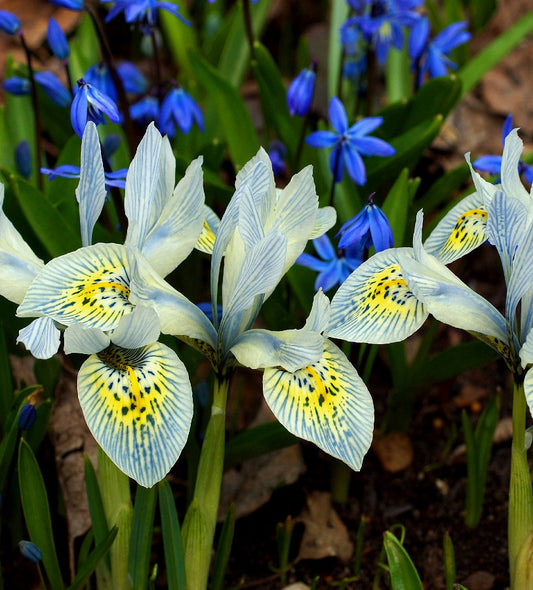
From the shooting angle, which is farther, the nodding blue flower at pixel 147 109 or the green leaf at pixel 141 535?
the nodding blue flower at pixel 147 109

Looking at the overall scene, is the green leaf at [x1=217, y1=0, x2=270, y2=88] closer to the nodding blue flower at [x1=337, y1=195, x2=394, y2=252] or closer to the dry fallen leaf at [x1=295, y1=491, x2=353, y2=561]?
the nodding blue flower at [x1=337, y1=195, x2=394, y2=252]

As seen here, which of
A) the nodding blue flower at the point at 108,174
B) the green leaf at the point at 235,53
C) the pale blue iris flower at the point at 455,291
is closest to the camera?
the pale blue iris flower at the point at 455,291

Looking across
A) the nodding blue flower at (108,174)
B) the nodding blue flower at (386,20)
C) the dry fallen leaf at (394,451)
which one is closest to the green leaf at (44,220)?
the nodding blue flower at (108,174)

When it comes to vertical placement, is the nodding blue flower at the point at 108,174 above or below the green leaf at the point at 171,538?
above

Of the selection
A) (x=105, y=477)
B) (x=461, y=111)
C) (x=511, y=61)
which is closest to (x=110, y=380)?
(x=105, y=477)

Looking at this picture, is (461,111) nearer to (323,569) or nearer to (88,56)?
(88,56)

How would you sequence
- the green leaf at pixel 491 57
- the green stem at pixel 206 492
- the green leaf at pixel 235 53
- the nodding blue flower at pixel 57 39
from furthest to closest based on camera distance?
the green leaf at pixel 235 53 → the green leaf at pixel 491 57 → the nodding blue flower at pixel 57 39 → the green stem at pixel 206 492

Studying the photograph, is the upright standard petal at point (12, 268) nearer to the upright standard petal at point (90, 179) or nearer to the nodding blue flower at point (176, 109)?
the upright standard petal at point (90, 179)
